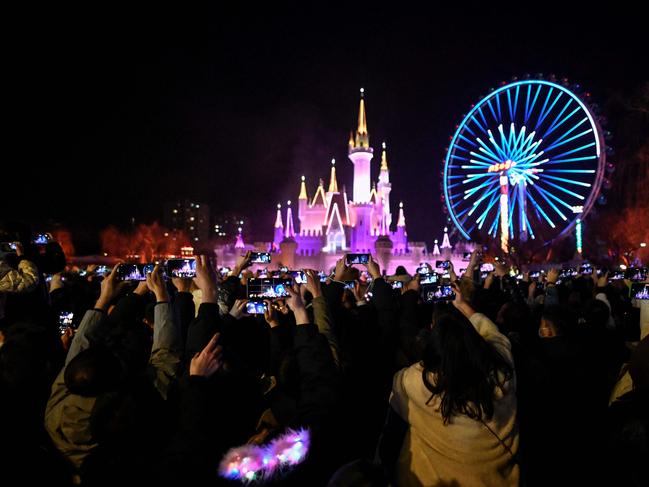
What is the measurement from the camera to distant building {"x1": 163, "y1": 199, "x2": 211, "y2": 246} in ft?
346

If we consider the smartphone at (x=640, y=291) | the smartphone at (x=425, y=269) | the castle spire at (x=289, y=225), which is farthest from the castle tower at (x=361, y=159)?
the smartphone at (x=640, y=291)

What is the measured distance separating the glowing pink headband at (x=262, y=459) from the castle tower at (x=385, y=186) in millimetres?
69379

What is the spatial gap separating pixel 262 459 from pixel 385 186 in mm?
71191

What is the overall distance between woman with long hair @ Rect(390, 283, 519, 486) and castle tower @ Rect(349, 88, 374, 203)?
6425 cm

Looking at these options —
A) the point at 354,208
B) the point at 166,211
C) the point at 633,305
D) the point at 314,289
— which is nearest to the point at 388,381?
the point at 314,289

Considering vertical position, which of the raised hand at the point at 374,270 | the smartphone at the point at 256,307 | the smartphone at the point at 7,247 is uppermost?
the smartphone at the point at 7,247

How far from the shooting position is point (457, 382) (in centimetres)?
230

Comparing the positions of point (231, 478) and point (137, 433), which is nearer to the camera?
point (231, 478)

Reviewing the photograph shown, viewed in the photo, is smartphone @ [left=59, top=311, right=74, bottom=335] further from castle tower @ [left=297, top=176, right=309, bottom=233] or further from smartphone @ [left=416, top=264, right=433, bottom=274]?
castle tower @ [left=297, top=176, right=309, bottom=233]

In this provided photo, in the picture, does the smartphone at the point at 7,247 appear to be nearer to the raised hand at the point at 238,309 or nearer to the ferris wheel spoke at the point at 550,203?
the raised hand at the point at 238,309

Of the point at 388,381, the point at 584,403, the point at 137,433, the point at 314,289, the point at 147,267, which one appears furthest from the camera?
the point at 388,381

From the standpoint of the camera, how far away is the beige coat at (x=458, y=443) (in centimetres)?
236

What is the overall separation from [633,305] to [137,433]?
9.16m

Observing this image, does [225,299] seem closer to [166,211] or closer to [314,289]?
[314,289]
